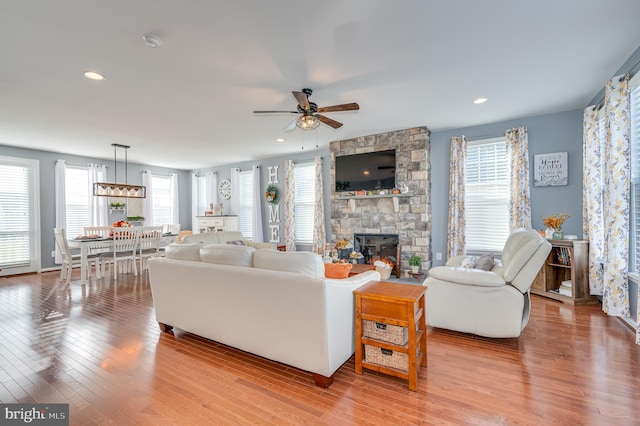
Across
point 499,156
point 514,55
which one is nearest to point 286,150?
point 499,156

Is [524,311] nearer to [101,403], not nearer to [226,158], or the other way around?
[101,403]

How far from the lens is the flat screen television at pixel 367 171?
527cm

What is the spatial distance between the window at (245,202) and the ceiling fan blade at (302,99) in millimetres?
5033

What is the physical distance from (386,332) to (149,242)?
5.74 meters

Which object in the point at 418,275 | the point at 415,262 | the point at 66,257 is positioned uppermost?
the point at 66,257

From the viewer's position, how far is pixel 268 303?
2.12m

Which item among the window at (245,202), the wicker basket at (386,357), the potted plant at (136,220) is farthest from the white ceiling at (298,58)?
the window at (245,202)

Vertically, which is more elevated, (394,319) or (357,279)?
(357,279)

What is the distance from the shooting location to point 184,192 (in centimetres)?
911

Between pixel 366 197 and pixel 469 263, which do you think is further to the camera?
pixel 366 197

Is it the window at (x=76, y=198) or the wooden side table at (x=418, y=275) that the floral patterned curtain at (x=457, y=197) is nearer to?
the wooden side table at (x=418, y=275)

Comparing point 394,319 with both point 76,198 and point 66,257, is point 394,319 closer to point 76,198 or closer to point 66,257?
point 66,257

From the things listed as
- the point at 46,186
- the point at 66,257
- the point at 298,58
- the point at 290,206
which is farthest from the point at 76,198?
the point at 298,58

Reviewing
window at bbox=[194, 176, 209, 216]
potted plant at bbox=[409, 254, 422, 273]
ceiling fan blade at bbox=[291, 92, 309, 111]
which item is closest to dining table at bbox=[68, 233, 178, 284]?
window at bbox=[194, 176, 209, 216]
